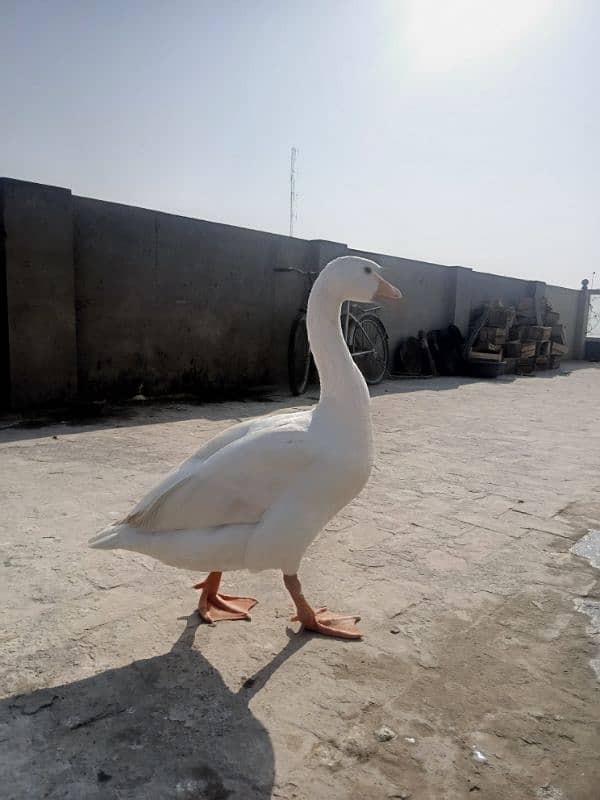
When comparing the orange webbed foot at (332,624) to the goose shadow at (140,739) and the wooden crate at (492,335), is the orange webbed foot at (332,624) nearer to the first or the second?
the goose shadow at (140,739)

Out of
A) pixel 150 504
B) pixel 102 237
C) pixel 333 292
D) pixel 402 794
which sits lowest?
pixel 402 794

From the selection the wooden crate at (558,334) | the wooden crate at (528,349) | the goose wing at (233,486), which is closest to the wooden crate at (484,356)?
the wooden crate at (528,349)

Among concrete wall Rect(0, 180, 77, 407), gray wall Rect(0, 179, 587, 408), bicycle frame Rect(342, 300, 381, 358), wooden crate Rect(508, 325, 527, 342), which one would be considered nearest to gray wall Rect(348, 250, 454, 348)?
bicycle frame Rect(342, 300, 381, 358)

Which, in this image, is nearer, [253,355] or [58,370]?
[58,370]

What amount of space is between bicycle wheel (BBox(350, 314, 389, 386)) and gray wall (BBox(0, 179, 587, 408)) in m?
1.23

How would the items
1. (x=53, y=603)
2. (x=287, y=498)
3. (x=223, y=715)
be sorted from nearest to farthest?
(x=223, y=715), (x=287, y=498), (x=53, y=603)

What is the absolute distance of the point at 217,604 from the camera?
2.49 m

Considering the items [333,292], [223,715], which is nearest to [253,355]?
[333,292]

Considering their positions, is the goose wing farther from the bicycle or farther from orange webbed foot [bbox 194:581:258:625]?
the bicycle

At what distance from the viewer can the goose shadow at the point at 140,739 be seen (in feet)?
5.08

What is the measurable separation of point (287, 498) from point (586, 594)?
164cm

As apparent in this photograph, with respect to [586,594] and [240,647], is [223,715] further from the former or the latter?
[586,594]

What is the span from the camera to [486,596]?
2.70 metres

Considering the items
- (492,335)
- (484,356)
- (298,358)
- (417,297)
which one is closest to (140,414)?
(298,358)
